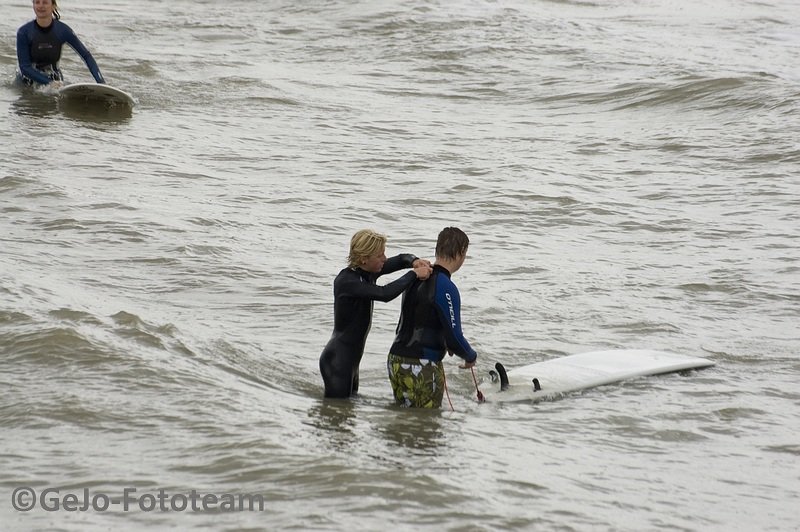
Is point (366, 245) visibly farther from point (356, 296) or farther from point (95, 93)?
point (95, 93)

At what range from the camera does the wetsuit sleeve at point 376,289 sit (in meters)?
6.44

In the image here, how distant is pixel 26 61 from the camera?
1534cm

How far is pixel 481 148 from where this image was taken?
50.8 feet

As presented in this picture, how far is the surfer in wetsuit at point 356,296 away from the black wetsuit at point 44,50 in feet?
30.5

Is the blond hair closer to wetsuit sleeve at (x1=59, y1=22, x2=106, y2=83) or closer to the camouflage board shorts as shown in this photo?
the camouflage board shorts

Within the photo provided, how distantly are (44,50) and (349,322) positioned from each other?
10.2 meters

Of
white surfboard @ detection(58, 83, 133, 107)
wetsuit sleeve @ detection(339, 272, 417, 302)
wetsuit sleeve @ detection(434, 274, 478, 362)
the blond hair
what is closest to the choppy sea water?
white surfboard @ detection(58, 83, 133, 107)

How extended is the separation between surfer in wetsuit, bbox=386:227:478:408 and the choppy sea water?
0.57 ft

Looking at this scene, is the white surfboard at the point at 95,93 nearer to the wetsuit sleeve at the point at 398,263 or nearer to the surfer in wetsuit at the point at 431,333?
the wetsuit sleeve at the point at 398,263

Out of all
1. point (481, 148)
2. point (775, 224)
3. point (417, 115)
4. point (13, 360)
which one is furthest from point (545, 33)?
point (13, 360)

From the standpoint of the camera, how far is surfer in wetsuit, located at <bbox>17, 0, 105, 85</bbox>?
14.7 meters

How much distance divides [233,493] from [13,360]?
7.83 ft

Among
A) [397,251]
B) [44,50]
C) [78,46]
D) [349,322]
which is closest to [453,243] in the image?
[349,322]

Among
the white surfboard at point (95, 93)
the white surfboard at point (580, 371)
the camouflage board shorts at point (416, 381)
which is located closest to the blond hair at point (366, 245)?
the camouflage board shorts at point (416, 381)
